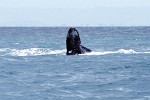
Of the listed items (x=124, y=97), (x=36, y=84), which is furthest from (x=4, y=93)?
(x=124, y=97)

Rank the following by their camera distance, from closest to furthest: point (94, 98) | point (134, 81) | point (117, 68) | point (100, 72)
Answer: point (94, 98) → point (134, 81) → point (100, 72) → point (117, 68)

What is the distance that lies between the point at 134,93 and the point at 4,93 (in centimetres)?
612

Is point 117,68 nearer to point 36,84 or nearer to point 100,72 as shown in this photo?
point 100,72

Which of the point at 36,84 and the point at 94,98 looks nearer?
the point at 94,98

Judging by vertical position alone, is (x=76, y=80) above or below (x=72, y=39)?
below

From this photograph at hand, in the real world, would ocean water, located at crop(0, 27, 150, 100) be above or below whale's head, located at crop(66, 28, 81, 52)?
below

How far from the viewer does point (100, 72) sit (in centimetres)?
3422

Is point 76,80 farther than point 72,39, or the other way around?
point 72,39

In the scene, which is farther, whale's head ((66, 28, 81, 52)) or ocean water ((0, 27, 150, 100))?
whale's head ((66, 28, 81, 52))

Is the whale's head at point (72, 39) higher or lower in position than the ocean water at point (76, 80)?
higher

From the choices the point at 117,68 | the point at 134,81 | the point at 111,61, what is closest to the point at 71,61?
the point at 111,61

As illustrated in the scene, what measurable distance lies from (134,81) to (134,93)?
4.37m

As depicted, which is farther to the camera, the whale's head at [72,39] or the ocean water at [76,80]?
the whale's head at [72,39]

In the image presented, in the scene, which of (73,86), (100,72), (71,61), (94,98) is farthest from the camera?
(71,61)
